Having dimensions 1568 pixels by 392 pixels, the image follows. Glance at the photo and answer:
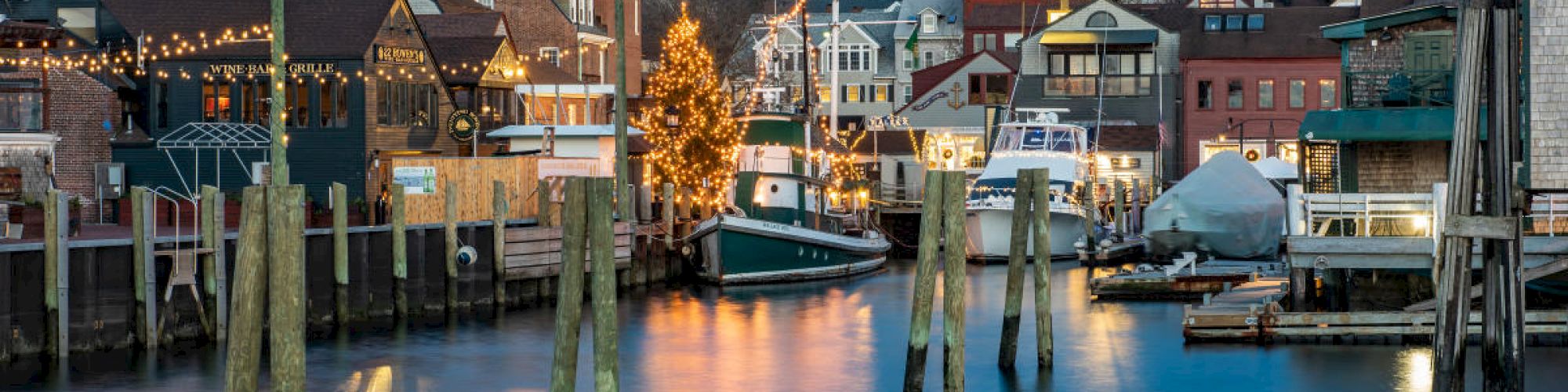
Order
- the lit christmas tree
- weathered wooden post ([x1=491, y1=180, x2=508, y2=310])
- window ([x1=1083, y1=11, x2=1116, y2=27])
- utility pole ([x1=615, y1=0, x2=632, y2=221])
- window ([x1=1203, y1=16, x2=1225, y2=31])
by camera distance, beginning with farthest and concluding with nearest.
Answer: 1. window ([x1=1203, y1=16, x2=1225, y2=31])
2. window ([x1=1083, y1=11, x2=1116, y2=27])
3. the lit christmas tree
4. utility pole ([x1=615, y1=0, x2=632, y2=221])
5. weathered wooden post ([x1=491, y1=180, x2=508, y2=310])

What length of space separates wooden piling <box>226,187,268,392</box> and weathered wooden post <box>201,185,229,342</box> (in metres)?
13.3

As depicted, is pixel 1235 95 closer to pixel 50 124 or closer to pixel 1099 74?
pixel 1099 74

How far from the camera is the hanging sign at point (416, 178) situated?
4238cm

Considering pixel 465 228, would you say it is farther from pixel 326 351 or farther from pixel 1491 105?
pixel 1491 105

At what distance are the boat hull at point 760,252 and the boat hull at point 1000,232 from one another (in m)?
7.19

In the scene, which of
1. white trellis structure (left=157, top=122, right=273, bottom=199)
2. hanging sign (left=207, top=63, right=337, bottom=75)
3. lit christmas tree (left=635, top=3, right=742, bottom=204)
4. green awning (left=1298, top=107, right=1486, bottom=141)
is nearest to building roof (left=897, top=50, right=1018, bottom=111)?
lit christmas tree (left=635, top=3, right=742, bottom=204)

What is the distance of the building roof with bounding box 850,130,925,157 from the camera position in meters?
83.9

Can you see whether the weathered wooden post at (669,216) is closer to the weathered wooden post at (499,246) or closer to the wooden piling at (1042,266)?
the weathered wooden post at (499,246)

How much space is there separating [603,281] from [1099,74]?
2350 inches

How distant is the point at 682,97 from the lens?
1994 inches

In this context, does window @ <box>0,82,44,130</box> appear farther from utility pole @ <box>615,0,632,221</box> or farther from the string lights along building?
utility pole @ <box>615,0,632,221</box>

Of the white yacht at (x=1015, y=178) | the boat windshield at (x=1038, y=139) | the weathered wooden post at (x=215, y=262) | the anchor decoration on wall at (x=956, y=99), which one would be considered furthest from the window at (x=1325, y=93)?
the weathered wooden post at (x=215, y=262)

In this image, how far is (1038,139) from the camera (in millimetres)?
59656

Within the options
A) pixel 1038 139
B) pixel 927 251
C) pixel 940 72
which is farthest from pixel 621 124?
pixel 940 72
